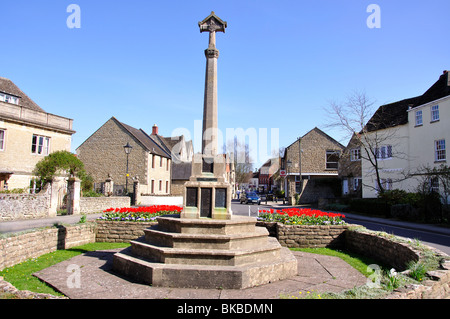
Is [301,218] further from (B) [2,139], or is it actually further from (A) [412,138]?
(B) [2,139]

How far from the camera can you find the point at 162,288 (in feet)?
20.3

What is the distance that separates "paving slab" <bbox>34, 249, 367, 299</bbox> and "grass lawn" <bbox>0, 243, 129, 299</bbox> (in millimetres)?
213

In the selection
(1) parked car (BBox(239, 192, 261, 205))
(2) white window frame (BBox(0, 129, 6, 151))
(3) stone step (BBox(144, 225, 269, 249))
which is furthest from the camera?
(1) parked car (BBox(239, 192, 261, 205))

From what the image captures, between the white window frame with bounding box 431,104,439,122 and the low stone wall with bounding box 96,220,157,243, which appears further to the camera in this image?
the white window frame with bounding box 431,104,439,122

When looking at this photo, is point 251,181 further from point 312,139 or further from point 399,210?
point 399,210

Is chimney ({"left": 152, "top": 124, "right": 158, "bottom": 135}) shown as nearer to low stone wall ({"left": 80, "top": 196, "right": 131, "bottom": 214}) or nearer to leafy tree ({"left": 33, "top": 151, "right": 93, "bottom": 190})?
leafy tree ({"left": 33, "top": 151, "right": 93, "bottom": 190})

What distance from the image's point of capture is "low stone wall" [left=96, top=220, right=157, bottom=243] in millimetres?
11547

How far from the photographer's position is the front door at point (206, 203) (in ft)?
26.8

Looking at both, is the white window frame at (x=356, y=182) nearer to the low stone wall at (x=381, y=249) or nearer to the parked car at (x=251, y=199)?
the parked car at (x=251, y=199)

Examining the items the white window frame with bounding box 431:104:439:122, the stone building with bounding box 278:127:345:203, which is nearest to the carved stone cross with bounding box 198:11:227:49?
the white window frame with bounding box 431:104:439:122

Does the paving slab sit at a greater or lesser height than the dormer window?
lesser

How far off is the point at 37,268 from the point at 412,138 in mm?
28052

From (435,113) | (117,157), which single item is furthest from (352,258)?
(117,157)
